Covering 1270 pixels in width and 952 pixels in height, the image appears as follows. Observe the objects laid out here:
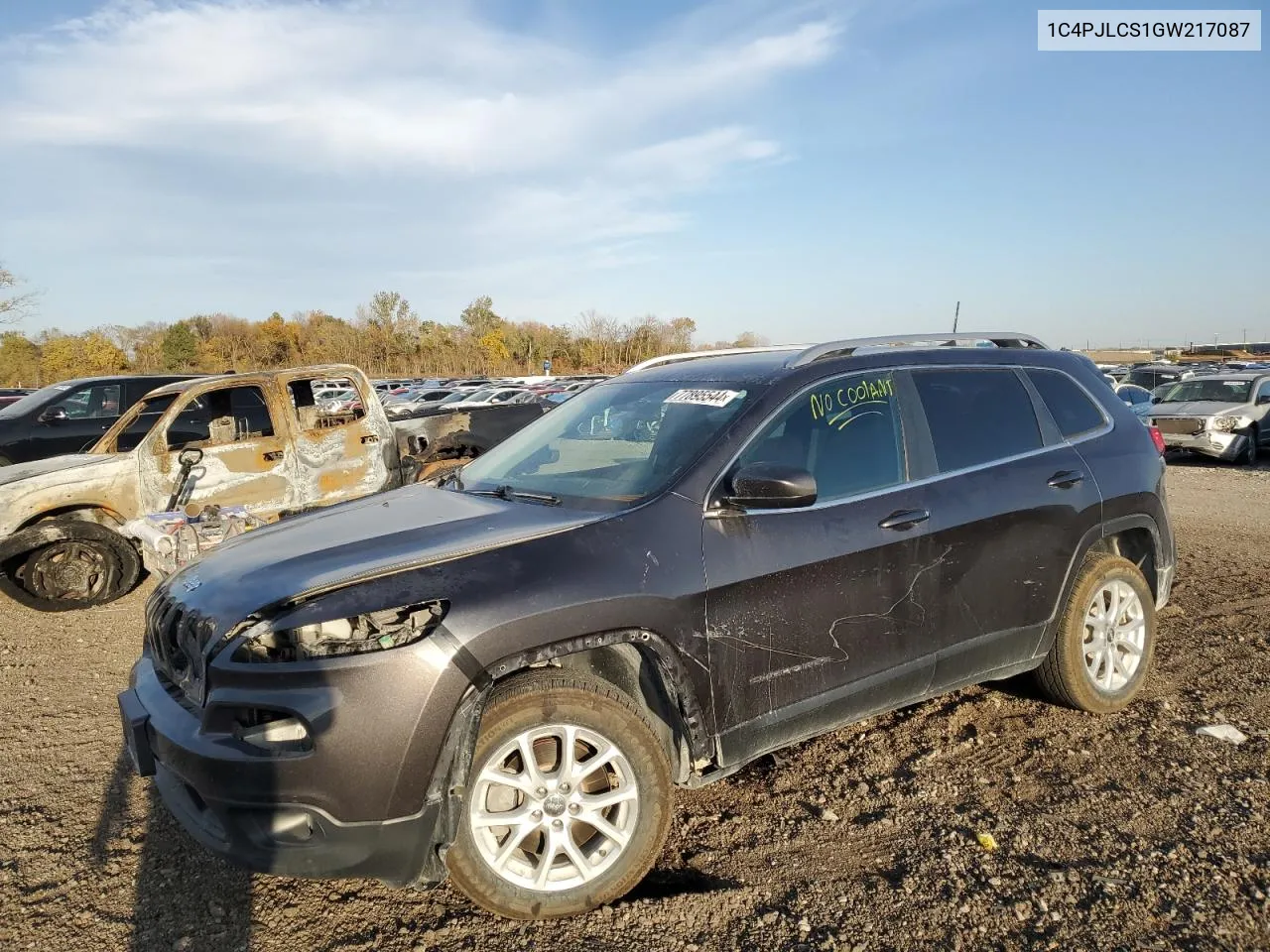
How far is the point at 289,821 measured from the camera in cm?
232

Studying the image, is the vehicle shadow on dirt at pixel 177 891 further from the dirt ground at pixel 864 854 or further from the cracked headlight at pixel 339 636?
the cracked headlight at pixel 339 636

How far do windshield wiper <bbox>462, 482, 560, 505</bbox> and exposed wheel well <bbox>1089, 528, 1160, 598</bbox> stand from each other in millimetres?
2946

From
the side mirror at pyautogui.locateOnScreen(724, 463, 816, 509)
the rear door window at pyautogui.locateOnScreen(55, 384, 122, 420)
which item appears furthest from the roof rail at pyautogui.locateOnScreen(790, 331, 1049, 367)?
the rear door window at pyautogui.locateOnScreen(55, 384, 122, 420)

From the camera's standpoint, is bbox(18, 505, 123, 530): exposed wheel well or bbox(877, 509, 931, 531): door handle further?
bbox(18, 505, 123, 530): exposed wheel well

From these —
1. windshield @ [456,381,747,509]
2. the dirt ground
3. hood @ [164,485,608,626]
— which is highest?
windshield @ [456,381,747,509]

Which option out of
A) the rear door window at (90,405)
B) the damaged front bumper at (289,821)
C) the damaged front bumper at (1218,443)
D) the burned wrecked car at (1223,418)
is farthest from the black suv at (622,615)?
the damaged front bumper at (1218,443)

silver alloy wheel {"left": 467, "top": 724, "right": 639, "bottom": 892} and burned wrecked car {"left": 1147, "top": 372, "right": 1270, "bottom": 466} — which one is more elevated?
silver alloy wheel {"left": 467, "top": 724, "right": 639, "bottom": 892}

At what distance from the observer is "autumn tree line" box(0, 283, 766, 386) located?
58250 millimetres

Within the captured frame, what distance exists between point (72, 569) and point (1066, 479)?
7389 mm

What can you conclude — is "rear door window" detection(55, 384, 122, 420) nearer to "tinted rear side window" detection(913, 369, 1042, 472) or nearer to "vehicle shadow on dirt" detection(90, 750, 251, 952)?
"vehicle shadow on dirt" detection(90, 750, 251, 952)

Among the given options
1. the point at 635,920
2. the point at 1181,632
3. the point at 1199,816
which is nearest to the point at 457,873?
the point at 635,920

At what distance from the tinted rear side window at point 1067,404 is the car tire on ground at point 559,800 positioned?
272 centimetres

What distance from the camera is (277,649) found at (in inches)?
94.0

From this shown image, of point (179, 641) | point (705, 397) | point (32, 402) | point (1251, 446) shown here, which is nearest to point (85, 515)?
point (32, 402)
